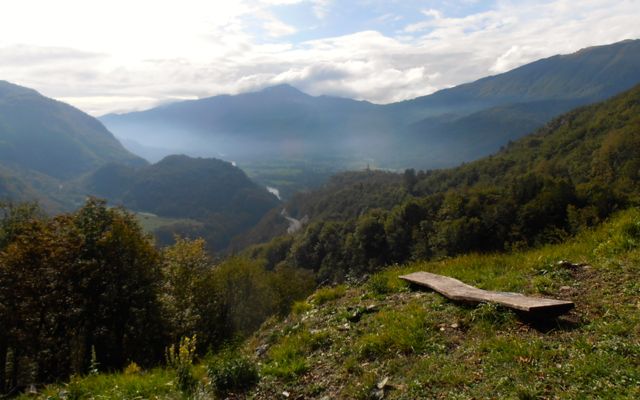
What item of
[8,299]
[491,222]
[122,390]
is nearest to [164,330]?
[8,299]

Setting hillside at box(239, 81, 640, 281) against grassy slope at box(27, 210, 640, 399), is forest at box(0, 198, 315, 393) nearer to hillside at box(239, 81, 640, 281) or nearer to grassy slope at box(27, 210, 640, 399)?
grassy slope at box(27, 210, 640, 399)

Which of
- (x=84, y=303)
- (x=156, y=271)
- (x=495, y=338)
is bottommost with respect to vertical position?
(x=84, y=303)

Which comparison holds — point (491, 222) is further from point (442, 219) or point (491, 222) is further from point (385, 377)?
point (385, 377)

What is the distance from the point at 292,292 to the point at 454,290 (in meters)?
47.5

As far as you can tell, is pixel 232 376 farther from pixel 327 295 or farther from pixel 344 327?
pixel 327 295

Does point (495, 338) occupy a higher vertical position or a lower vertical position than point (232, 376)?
higher

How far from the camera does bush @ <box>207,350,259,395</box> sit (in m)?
7.40

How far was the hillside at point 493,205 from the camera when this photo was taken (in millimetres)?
56938

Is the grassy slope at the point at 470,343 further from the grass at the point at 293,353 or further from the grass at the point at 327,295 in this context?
the grass at the point at 327,295

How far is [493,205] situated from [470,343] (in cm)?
7042

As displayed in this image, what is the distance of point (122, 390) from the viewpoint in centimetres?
780

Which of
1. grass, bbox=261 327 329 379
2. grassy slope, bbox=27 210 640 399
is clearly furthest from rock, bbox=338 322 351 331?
grass, bbox=261 327 329 379

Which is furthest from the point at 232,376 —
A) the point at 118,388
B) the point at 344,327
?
the point at 344,327

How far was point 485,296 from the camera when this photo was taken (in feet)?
26.4
